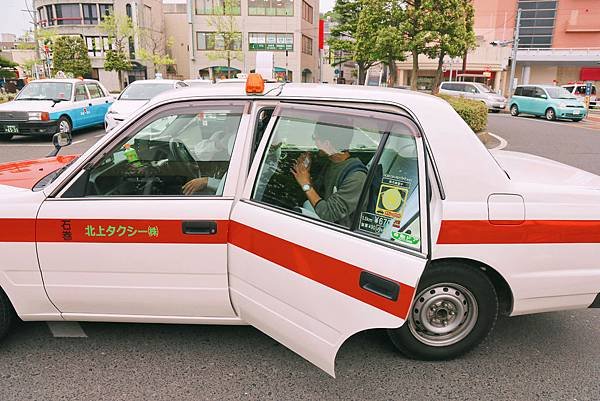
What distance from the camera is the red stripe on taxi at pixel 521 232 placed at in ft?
8.01

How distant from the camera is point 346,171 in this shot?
8.45ft

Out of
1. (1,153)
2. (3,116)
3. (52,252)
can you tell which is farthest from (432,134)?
(3,116)

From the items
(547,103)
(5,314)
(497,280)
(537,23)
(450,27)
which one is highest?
(537,23)

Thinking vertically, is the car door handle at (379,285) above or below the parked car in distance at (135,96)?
below

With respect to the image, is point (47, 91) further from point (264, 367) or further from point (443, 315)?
point (443, 315)

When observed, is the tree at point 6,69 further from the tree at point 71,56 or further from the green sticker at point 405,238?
the green sticker at point 405,238

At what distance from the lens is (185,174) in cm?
276

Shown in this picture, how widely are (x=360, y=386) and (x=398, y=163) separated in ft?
4.29

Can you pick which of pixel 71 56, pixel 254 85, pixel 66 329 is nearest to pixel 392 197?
pixel 254 85

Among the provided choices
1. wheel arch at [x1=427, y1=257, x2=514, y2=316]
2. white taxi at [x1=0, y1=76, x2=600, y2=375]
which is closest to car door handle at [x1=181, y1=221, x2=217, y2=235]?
white taxi at [x1=0, y1=76, x2=600, y2=375]

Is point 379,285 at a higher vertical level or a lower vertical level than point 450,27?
lower

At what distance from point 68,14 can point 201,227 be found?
194 ft

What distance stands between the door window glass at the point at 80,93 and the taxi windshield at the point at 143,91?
1939 mm

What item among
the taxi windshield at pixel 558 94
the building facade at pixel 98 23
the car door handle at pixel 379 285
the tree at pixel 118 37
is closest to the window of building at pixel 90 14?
the building facade at pixel 98 23
